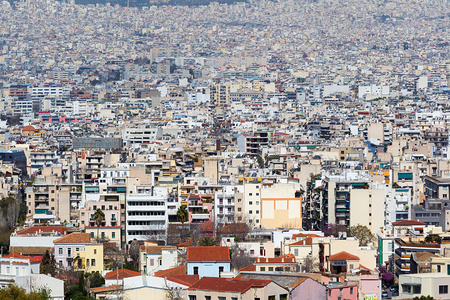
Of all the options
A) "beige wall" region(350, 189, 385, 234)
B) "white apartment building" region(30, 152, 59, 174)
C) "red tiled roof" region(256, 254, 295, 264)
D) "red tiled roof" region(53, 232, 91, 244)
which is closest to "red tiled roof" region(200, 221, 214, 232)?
"beige wall" region(350, 189, 385, 234)

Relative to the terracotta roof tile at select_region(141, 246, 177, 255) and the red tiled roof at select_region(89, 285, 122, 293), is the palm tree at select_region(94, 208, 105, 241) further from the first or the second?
the red tiled roof at select_region(89, 285, 122, 293)

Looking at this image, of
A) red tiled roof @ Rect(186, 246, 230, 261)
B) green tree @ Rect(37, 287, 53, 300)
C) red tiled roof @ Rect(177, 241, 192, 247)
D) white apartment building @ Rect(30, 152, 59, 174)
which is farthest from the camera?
white apartment building @ Rect(30, 152, 59, 174)

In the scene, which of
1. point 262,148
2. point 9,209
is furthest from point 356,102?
point 9,209

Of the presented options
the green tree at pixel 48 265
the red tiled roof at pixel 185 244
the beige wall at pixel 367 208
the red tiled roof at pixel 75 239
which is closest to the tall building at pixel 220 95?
the beige wall at pixel 367 208

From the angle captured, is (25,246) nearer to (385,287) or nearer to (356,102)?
(385,287)

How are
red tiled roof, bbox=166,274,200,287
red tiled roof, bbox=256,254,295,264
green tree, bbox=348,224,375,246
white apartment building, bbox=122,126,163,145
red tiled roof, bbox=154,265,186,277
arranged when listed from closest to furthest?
red tiled roof, bbox=166,274,200,287 < red tiled roof, bbox=154,265,186,277 < red tiled roof, bbox=256,254,295,264 < green tree, bbox=348,224,375,246 < white apartment building, bbox=122,126,163,145

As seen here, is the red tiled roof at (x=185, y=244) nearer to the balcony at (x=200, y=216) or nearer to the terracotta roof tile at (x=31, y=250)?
the terracotta roof tile at (x=31, y=250)
